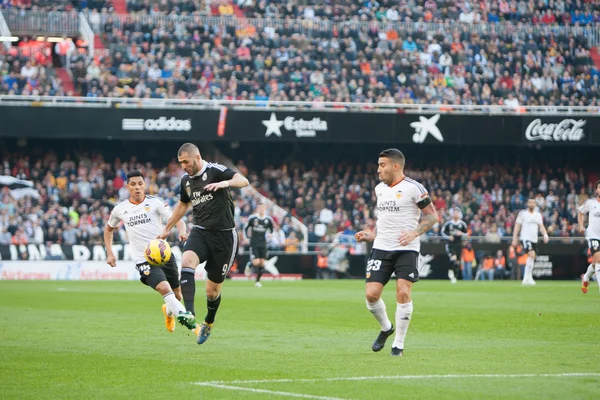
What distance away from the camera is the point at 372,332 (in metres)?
15.0

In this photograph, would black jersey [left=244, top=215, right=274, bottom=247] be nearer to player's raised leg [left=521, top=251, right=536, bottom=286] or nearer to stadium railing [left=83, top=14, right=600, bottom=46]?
player's raised leg [left=521, top=251, right=536, bottom=286]

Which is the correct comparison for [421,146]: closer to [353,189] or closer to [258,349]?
[353,189]

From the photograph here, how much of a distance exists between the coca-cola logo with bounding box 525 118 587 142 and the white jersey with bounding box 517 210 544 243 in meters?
14.5

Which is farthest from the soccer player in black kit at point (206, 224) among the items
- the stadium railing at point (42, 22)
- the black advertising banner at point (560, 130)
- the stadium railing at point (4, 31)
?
the stadium railing at point (42, 22)

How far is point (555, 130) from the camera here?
4447 centimetres

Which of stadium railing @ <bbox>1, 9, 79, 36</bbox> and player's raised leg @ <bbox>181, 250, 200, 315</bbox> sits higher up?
stadium railing @ <bbox>1, 9, 79, 36</bbox>

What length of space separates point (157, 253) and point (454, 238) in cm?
2260

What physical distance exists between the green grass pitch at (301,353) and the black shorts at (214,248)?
0.94 meters

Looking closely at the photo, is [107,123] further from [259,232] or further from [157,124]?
[259,232]

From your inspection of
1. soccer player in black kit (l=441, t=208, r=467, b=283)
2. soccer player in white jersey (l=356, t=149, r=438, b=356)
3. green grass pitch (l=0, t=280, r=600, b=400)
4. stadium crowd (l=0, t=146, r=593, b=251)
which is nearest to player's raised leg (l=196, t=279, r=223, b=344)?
green grass pitch (l=0, t=280, r=600, b=400)

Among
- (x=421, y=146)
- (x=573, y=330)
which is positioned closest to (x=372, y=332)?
(x=573, y=330)

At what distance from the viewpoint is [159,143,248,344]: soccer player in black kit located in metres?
12.9

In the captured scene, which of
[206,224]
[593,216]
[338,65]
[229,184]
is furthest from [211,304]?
[338,65]

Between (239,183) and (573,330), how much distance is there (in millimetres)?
5452
